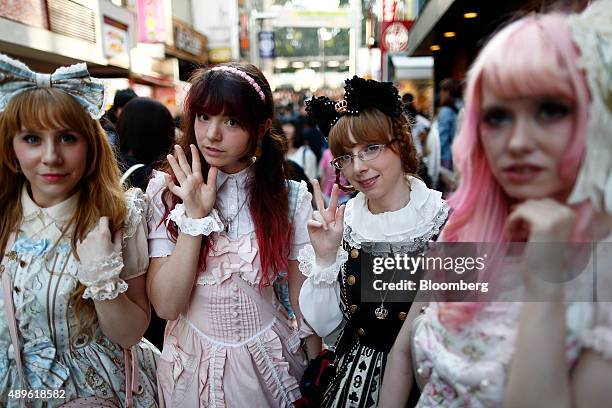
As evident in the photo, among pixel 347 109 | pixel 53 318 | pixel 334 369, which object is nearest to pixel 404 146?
pixel 347 109

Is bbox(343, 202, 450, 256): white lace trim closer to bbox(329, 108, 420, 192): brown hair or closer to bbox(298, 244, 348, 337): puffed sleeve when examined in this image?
bbox(298, 244, 348, 337): puffed sleeve

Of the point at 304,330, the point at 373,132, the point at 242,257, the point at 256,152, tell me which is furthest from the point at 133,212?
the point at 373,132

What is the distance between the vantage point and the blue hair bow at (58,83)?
1.44m

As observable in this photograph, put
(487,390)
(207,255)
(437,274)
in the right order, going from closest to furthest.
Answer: (487,390), (437,274), (207,255)

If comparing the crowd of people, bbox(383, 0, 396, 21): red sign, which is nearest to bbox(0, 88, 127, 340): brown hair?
the crowd of people

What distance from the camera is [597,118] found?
2.60 feet

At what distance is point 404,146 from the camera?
173 centimetres

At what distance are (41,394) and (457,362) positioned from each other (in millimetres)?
1295

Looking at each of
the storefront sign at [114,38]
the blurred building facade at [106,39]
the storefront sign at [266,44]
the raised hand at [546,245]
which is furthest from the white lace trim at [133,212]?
the storefront sign at [266,44]

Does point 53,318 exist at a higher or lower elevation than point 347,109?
lower

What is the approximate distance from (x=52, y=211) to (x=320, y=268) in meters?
0.95

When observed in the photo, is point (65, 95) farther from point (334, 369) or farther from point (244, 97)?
point (334, 369)

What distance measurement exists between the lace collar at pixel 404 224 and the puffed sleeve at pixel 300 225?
0.68 ft

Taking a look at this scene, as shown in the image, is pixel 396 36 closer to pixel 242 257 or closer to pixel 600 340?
pixel 242 257
